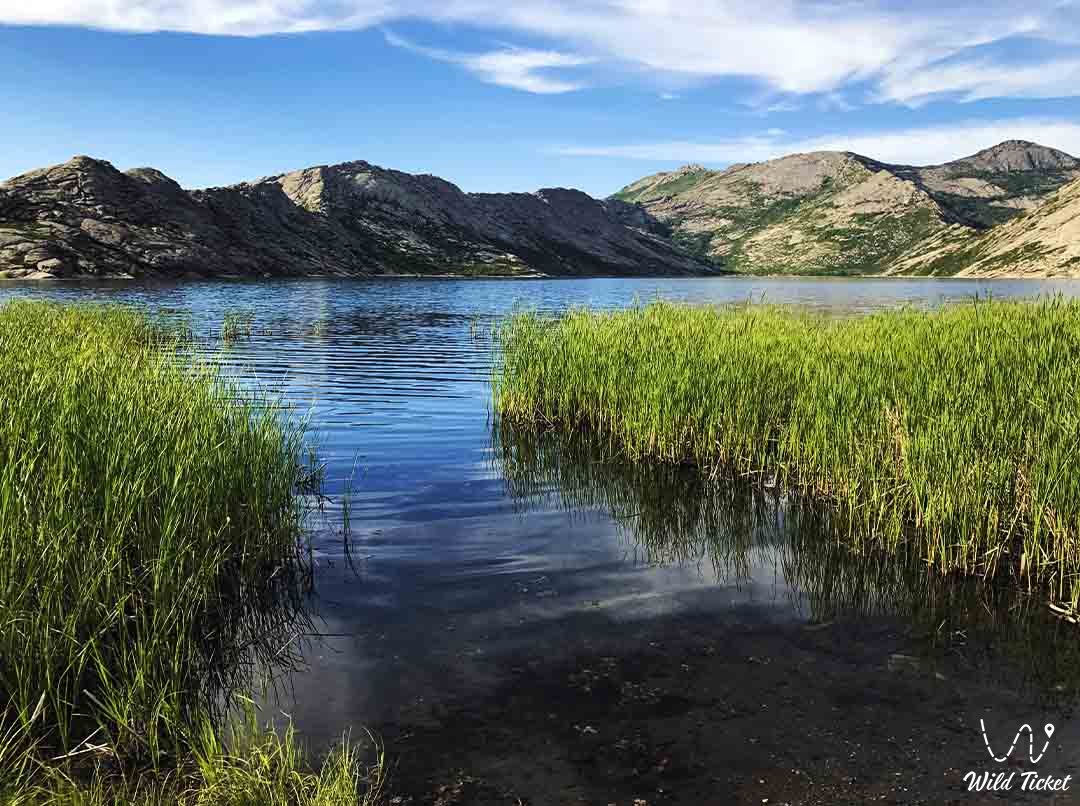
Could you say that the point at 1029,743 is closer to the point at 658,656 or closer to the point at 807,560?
the point at 658,656

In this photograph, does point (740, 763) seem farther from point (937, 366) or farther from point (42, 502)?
point (937, 366)

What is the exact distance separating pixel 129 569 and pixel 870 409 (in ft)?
32.1

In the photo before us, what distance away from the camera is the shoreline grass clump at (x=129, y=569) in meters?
5.50

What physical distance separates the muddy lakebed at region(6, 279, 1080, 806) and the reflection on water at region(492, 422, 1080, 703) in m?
0.04

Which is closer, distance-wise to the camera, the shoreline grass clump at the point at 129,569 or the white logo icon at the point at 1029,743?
the shoreline grass clump at the point at 129,569

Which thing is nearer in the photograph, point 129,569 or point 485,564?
point 129,569

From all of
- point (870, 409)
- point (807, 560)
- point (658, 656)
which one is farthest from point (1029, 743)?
point (870, 409)

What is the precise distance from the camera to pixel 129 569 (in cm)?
636

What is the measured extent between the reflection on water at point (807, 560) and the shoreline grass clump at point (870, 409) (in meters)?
0.41

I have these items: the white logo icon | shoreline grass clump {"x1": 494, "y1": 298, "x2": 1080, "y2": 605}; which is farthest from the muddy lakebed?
shoreline grass clump {"x1": 494, "y1": 298, "x2": 1080, "y2": 605}

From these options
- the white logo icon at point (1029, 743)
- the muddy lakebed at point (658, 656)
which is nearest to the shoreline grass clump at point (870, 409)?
the muddy lakebed at point (658, 656)

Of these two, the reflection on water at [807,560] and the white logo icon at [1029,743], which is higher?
the reflection on water at [807,560]

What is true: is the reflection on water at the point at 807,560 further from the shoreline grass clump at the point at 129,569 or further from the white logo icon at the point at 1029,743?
the shoreline grass clump at the point at 129,569

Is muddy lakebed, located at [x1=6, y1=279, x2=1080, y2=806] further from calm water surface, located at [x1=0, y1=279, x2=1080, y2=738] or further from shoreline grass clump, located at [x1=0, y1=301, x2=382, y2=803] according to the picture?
shoreline grass clump, located at [x1=0, y1=301, x2=382, y2=803]
